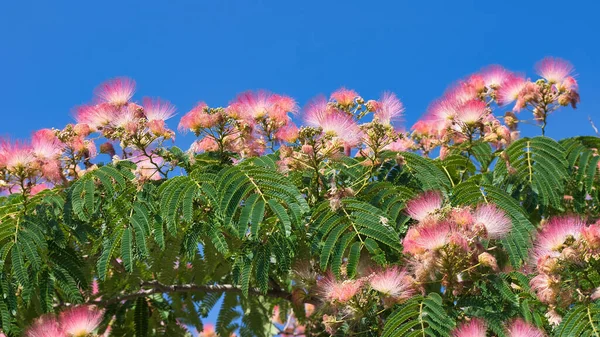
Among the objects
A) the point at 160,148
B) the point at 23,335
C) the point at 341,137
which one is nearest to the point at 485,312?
the point at 341,137

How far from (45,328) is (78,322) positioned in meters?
0.15

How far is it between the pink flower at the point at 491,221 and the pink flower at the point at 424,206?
0.18m

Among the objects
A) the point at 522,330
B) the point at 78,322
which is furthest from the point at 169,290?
the point at 522,330

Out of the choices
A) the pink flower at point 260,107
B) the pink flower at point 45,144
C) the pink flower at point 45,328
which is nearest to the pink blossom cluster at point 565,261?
the pink flower at point 260,107

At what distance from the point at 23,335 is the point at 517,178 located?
2681 mm

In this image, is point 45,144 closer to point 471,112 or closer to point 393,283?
point 393,283

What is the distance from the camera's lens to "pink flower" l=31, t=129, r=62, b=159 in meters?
4.50

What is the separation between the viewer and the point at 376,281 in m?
3.84

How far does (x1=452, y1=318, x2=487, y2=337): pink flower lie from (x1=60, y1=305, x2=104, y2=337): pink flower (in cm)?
168

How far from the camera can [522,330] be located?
3730mm

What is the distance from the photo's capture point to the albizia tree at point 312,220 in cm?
388

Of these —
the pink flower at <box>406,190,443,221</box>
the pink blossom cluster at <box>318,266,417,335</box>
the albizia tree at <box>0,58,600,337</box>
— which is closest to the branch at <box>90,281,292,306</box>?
the albizia tree at <box>0,58,600,337</box>

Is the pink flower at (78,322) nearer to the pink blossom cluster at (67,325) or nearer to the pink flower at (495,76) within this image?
the pink blossom cluster at (67,325)

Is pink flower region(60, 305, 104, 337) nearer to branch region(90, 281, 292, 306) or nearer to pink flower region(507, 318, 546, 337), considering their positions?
branch region(90, 281, 292, 306)
